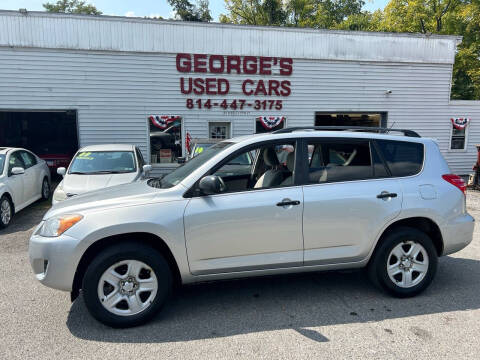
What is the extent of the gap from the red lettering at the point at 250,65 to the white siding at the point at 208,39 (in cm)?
→ 21

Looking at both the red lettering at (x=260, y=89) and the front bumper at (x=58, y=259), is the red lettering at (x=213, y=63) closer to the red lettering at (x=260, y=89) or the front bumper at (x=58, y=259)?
the red lettering at (x=260, y=89)

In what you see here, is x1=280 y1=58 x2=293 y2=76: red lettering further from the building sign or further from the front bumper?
the front bumper

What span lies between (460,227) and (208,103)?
32.0 feet

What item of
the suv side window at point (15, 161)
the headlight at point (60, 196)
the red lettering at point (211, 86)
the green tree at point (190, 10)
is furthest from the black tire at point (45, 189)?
the green tree at point (190, 10)

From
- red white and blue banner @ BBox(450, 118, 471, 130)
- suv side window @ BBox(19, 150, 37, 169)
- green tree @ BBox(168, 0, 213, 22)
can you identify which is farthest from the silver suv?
green tree @ BBox(168, 0, 213, 22)

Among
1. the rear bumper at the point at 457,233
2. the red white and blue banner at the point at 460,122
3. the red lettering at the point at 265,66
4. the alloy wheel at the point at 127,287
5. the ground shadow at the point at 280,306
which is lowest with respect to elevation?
the ground shadow at the point at 280,306

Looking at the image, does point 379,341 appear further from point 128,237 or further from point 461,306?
point 128,237

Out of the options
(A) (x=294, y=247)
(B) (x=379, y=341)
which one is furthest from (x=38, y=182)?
(B) (x=379, y=341)

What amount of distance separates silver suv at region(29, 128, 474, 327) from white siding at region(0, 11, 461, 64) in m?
9.17

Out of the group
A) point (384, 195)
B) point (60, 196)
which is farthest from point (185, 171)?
point (60, 196)

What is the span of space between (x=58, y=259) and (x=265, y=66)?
10.9m

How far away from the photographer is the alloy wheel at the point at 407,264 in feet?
12.4

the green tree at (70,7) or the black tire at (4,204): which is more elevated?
the green tree at (70,7)

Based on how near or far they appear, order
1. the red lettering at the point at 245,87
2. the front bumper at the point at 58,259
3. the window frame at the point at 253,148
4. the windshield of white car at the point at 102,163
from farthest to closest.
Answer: the red lettering at the point at 245,87 → the windshield of white car at the point at 102,163 → the window frame at the point at 253,148 → the front bumper at the point at 58,259
